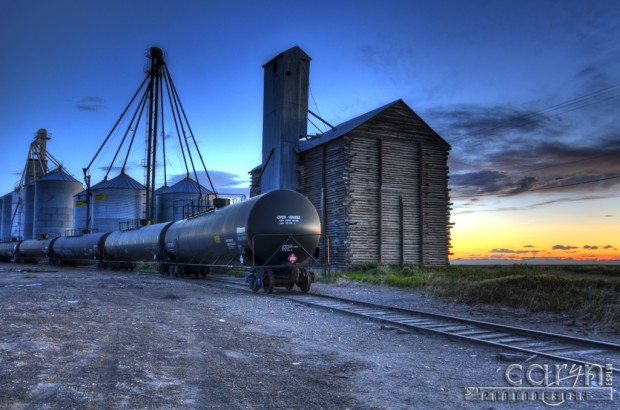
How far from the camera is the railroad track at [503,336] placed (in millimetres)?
7453

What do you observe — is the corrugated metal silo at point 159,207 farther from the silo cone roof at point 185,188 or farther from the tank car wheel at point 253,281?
the tank car wheel at point 253,281

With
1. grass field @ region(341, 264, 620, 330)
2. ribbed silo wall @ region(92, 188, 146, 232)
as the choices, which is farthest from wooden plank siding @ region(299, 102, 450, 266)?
ribbed silo wall @ region(92, 188, 146, 232)

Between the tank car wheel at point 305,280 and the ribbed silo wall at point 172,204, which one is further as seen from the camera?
the ribbed silo wall at point 172,204

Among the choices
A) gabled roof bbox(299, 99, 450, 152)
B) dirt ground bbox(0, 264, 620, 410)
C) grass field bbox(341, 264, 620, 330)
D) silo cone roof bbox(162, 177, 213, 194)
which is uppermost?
gabled roof bbox(299, 99, 450, 152)

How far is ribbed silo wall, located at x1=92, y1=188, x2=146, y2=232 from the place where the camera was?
51281mm

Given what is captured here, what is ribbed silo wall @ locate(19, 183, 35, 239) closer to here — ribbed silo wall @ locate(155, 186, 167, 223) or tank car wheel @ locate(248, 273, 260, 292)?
Result: ribbed silo wall @ locate(155, 186, 167, 223)

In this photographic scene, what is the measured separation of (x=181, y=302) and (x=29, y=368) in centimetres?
792

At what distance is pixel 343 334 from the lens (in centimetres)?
934

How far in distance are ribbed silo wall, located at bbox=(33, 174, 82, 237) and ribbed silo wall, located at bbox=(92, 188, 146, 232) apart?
1514 centimetres

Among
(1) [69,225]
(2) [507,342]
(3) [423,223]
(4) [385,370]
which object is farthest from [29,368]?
(1) [69,225]

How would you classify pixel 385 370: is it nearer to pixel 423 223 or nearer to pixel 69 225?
pixel 423 223

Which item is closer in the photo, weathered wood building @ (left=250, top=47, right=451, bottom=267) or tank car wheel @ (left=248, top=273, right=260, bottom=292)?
tank car wheel @ (left=248, top=273, right=260, bottom=292)

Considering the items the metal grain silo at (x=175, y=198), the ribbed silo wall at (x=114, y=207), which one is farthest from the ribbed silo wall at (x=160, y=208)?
the ribbed silo wall at (x=114, y=207)

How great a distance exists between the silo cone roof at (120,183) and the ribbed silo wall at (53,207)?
1465cm
